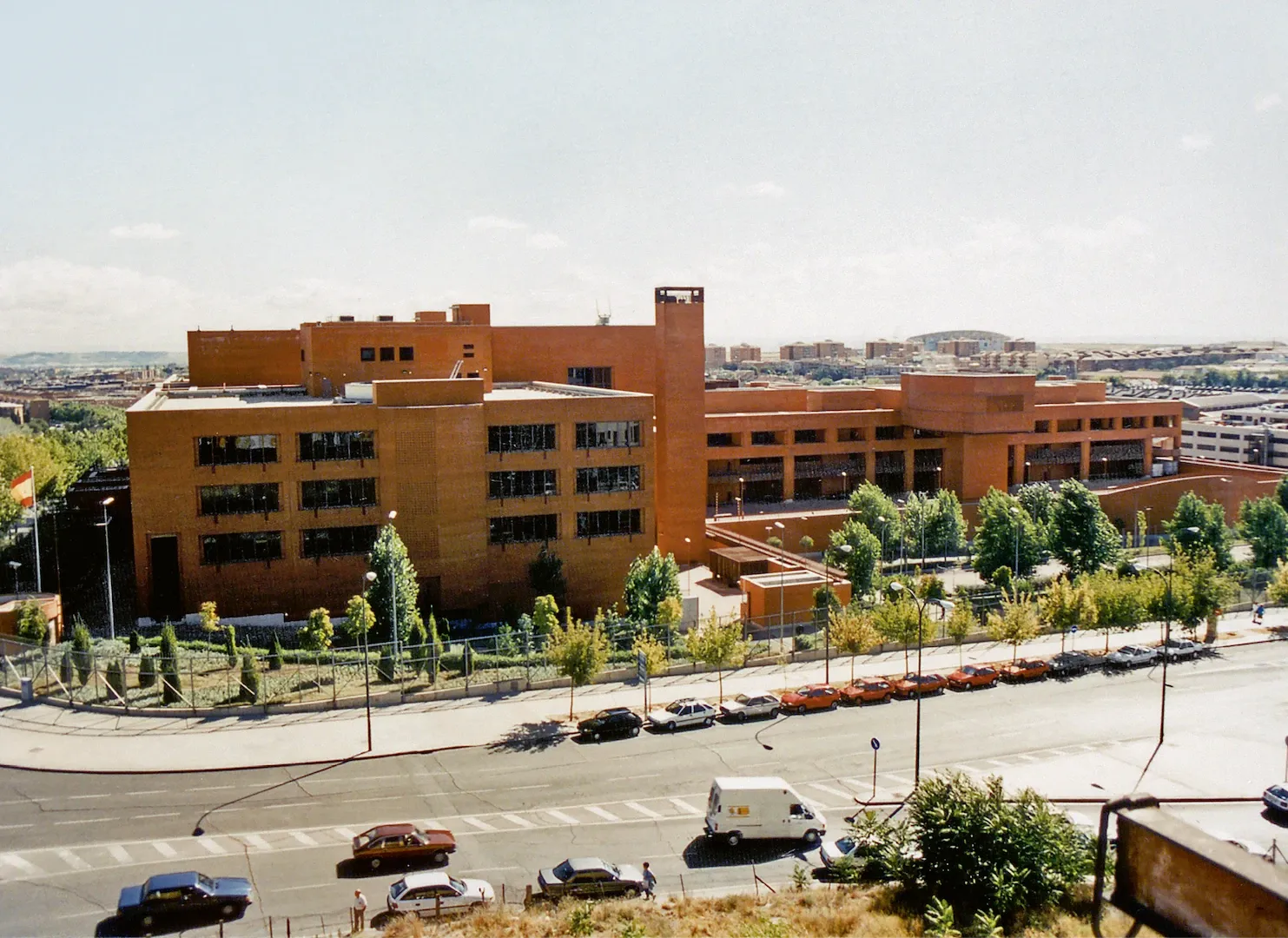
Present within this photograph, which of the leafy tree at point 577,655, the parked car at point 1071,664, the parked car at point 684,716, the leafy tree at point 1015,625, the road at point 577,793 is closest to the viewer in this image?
the road at point 577,793

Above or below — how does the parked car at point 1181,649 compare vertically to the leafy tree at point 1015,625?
below

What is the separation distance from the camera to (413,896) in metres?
24.0

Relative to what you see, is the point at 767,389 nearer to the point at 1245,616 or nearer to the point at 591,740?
the point at 1245,616

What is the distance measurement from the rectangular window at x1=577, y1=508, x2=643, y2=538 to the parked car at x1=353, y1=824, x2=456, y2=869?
3071cm

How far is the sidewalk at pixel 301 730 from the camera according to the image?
114ft

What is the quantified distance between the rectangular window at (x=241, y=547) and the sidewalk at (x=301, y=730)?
12526mm

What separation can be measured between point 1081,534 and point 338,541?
155 feet

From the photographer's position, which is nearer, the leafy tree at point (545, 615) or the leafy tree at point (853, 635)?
the leafy tree at point (853, 635)

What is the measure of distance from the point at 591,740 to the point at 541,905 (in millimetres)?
13853

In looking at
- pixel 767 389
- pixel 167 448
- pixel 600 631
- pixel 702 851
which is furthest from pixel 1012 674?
pixel 767 389

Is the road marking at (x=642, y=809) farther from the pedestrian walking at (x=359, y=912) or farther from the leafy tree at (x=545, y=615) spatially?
the leafy tree at (x=545, y=615)

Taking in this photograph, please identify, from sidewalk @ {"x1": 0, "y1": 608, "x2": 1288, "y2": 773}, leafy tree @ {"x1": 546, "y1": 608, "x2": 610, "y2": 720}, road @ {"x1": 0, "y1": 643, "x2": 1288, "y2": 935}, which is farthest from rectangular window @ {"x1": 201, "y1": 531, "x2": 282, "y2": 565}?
leafy tree @ {"x1": 546, "y1": 608, "x2": 610, "y2": 720}

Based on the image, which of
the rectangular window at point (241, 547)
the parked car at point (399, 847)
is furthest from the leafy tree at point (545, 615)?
the parked car at point (399, 847)

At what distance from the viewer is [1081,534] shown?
66562mm
